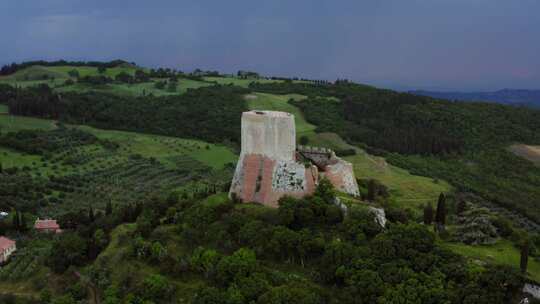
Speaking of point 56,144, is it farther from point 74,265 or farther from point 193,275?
point 193,275

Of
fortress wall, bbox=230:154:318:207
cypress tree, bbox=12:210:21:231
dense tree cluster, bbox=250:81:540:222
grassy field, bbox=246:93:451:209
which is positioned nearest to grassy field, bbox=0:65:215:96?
dense tree cluster, bbox=250:81:540:222

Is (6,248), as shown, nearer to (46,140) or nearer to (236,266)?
(236,266)

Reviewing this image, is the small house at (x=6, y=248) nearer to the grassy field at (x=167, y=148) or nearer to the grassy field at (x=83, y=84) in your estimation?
the grassy field at (x=167, y=148)

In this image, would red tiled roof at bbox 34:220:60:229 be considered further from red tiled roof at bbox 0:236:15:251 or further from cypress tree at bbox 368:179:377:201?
cypress tree at bbox 368:179:377:201

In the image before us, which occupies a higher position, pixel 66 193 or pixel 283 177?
pixel 283 177

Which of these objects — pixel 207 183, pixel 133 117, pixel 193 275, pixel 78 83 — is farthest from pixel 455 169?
pixel 78 83

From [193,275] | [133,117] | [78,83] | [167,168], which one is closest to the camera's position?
[193,275]

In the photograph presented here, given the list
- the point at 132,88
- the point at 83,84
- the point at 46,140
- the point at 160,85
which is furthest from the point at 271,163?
the point at 83,84
